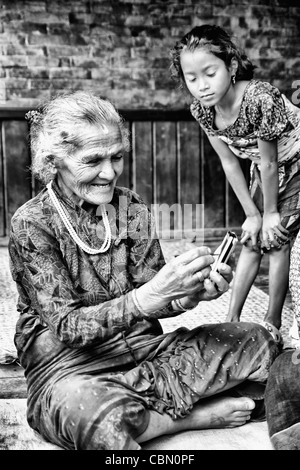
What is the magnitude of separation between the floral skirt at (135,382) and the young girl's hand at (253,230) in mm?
814

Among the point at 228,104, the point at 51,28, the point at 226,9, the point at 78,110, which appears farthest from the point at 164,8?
the point at 78,110

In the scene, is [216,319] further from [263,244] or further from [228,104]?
[228,104]

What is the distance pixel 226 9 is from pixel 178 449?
393 centimetres

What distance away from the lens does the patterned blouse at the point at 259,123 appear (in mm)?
2791

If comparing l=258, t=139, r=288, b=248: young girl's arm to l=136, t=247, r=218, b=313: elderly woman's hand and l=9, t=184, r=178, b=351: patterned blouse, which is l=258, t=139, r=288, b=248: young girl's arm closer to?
l=9, t=184, r=178, b=351: patterned blouse

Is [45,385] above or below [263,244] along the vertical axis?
below

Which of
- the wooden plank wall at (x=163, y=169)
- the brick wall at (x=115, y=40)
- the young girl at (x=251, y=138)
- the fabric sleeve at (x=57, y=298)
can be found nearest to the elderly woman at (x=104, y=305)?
the fabric sleeve at (x=57, y=298)

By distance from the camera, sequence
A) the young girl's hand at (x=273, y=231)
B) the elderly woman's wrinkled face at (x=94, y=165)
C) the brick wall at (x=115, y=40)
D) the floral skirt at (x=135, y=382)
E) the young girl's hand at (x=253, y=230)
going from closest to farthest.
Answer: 1. the floral skirt at (x=135, y=382)
2. the elderly woman's wrinkled face at (x=94, y=165)
3. the young girl's hand at (x=273, y=231)
4. the young girl's hand at (x=253, y=230)
5. the brick wall at (x=115, y=40)

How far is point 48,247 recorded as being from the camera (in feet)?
6.86

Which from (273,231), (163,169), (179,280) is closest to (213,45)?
(273,231)

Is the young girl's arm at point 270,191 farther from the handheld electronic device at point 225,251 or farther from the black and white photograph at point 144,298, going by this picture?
the handheld electronic device at point 225,251

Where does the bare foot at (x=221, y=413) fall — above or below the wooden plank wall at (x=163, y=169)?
below

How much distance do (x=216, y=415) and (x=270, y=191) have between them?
107 cm

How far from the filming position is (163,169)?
523 centimetres
